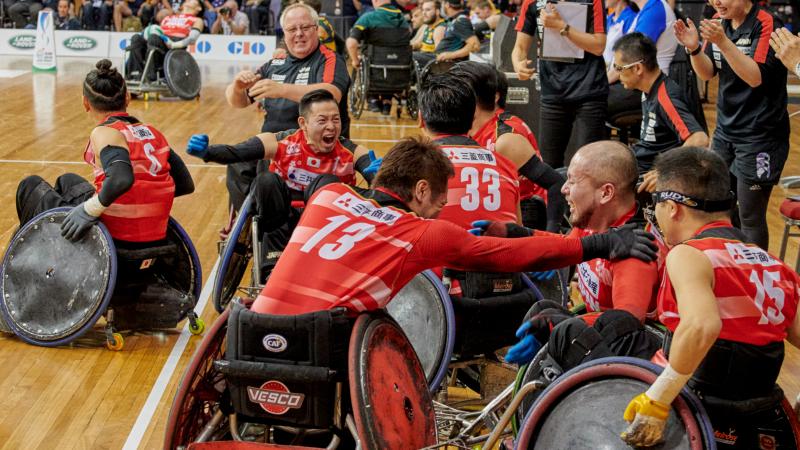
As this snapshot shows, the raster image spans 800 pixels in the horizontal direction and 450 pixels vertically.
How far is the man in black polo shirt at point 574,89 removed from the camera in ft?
22.9

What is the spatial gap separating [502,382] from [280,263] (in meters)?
1.37

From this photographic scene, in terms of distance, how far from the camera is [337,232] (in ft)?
10.4

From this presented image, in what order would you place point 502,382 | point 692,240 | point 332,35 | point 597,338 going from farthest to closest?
1. point 332,35
2. point 502,382
3. point 597,338
4. point 692,240

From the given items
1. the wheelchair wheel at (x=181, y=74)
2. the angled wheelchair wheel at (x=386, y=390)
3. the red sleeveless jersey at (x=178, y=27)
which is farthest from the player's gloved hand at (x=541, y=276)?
the red sleeveless jersey at (x=178, y=27)

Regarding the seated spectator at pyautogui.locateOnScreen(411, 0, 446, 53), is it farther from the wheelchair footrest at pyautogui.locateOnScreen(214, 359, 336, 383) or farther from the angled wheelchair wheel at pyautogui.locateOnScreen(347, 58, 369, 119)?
the wheelchair footrest at pyautogui.locateOnScreen(214, 359, 336, 383)

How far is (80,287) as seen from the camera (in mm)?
5090

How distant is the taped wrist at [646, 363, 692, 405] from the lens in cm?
254

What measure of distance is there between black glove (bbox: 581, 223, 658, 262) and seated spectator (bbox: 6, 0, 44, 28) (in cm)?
1882

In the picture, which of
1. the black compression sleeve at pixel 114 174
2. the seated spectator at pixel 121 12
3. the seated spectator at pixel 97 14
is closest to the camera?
the black compression sleeve at pixel 114 174

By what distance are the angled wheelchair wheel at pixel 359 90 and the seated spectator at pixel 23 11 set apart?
29.4 ft

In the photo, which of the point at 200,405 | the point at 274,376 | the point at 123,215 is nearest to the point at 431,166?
the point at 274,376

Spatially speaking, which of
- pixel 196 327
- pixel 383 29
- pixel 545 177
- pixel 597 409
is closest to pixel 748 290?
pixel 597 409

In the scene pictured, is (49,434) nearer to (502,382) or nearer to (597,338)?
(502,382)

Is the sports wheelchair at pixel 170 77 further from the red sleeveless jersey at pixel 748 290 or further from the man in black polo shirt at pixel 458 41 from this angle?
the red sleeveless jersey at pixel 748 290
